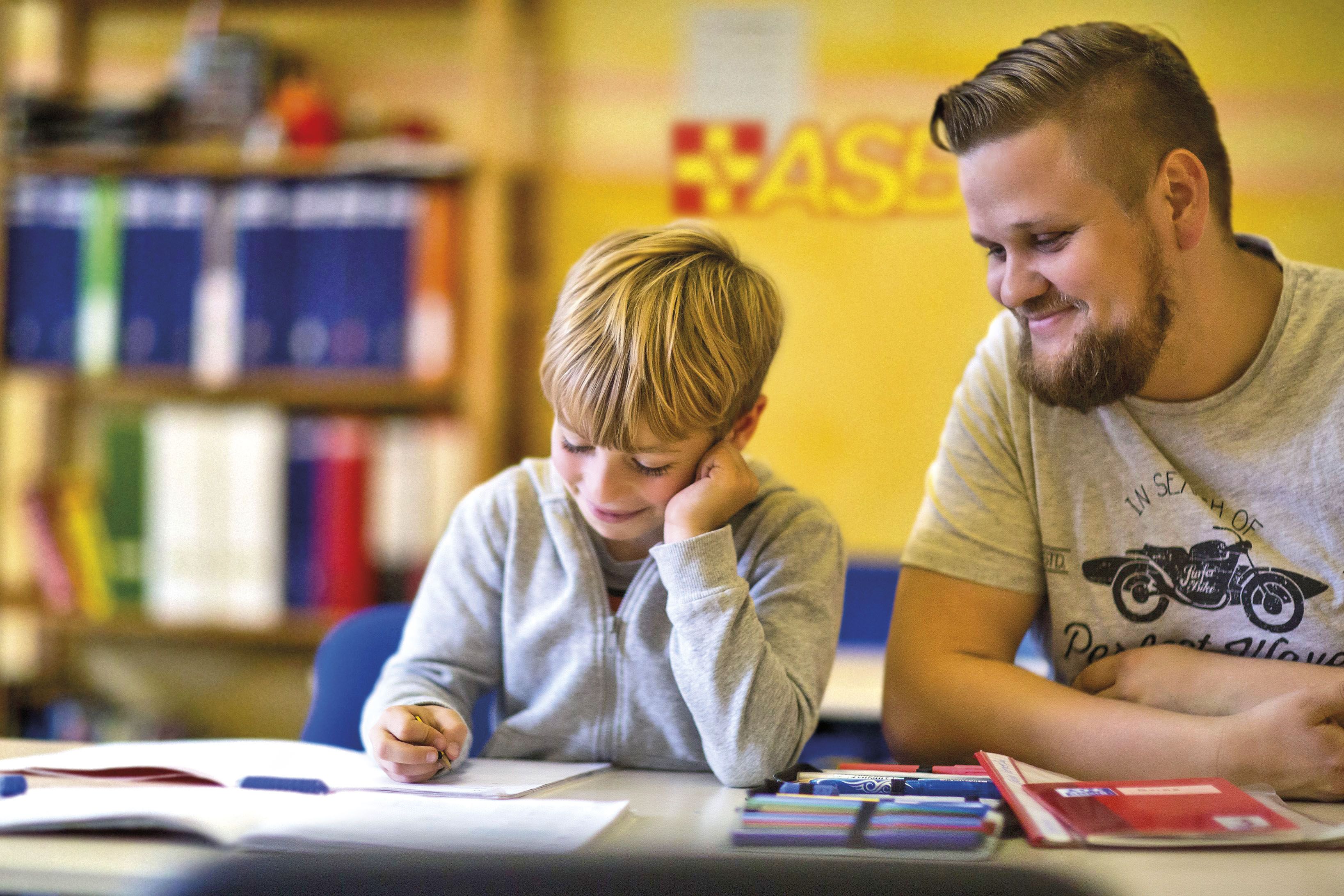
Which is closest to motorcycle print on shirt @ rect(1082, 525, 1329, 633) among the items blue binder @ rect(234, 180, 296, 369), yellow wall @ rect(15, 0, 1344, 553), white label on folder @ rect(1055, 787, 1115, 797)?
white label on folder @ rect(1055, 787, 1115, 797)

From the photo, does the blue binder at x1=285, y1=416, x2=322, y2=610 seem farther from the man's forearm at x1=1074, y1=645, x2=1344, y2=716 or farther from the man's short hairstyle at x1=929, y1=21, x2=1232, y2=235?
the man's forearm at x1=1074, y1=645, x2=1344, y2=716

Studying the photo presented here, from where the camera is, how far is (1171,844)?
684mm

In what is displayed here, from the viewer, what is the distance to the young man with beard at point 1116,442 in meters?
1.09

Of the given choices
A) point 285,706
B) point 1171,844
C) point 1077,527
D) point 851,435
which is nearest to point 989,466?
point 1077,527

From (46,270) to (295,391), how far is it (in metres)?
0.63

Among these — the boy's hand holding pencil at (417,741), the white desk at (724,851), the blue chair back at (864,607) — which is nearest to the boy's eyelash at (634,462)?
the boy's hand holding pencil at (417,741)

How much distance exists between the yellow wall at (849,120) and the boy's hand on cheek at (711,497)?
143 centimetres

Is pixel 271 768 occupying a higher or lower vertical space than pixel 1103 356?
lower

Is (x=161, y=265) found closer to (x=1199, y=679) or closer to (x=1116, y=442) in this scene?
(x=1116, y=442)

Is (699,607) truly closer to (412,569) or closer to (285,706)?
(412,569)

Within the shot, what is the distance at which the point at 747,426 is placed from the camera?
3.88 feet

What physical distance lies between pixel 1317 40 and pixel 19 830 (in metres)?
2.79

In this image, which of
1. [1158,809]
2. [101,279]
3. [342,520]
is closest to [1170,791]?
[1158,809]

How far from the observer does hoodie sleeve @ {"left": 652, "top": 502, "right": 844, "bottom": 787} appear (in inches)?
38.9
